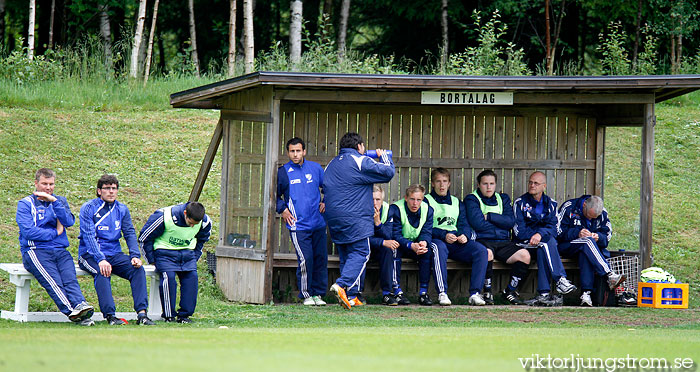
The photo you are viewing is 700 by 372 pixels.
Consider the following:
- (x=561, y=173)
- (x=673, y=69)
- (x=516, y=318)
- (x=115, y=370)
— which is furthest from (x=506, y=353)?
(x=673, y=69)

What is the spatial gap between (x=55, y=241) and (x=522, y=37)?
17.8 m

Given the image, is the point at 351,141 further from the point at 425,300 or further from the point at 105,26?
the point at 105,26

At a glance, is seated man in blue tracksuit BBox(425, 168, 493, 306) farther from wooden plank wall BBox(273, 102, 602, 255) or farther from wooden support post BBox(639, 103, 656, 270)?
wooden support post BBox(639, 103, 656, 270)

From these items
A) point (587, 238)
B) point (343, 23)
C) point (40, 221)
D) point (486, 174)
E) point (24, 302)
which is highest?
point (343, 23)

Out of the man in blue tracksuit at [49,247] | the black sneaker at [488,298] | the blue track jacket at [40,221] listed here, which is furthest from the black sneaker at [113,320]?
the black sneaker at [488,298]

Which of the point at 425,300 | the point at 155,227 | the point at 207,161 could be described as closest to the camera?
the point at 155,227

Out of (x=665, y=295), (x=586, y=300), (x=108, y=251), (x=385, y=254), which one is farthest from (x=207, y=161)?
(x=665, y=295)

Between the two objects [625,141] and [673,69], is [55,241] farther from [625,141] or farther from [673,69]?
[673,69]

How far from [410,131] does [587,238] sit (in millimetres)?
2684

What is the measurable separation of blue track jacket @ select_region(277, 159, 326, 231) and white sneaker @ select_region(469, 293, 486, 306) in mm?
1966

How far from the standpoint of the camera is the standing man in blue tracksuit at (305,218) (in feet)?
34.6

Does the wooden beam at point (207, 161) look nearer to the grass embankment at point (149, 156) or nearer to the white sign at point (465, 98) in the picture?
the grass embankment at point (149, 156)

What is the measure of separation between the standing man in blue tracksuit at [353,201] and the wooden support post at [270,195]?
2.27 feet

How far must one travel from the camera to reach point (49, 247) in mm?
8859
